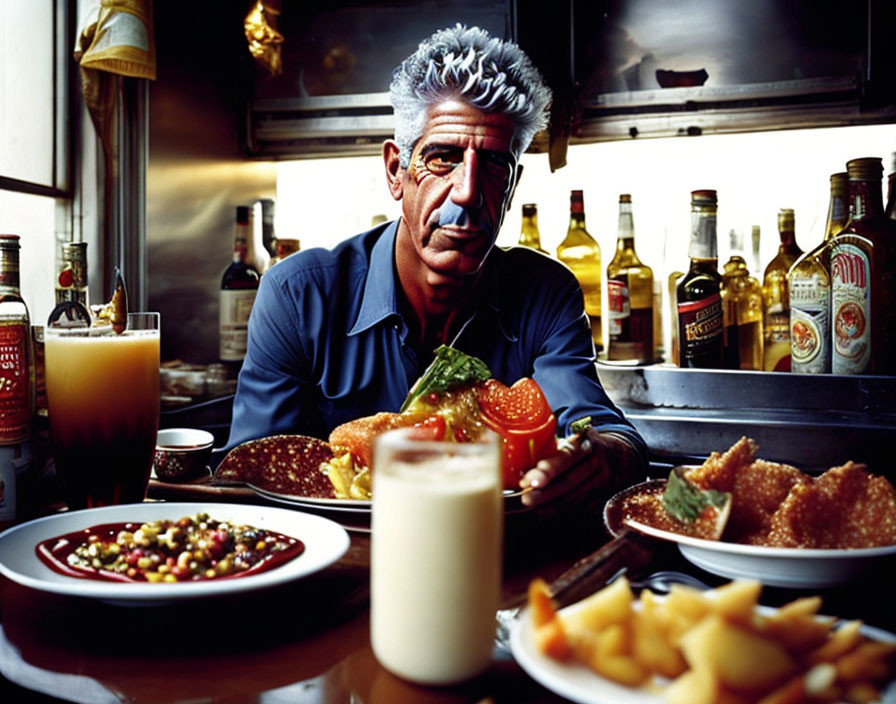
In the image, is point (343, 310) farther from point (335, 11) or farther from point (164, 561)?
point (335, 11)

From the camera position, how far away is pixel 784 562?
0.77m

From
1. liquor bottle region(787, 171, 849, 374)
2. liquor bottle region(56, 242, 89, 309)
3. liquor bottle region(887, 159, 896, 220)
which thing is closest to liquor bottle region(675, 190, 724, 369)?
liquor bottle region(787, 171, 849, 374)

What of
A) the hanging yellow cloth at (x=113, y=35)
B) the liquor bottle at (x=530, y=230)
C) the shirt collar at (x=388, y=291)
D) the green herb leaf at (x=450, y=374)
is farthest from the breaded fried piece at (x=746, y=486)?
the hanging yellow cloth at (x=113, y=35)

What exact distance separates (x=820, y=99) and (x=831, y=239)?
542 millimetres

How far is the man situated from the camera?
1.71m

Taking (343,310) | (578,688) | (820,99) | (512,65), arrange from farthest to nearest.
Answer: (820,99)
(343,310)
(512,65)
(578,688)

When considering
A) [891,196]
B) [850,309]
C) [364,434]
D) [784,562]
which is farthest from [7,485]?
[891,196]

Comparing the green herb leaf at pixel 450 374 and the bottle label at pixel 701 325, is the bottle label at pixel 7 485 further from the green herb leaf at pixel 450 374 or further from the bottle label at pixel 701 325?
the bottle label at pixel 701 325

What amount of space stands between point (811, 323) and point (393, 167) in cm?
125

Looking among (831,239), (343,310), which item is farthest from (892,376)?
(343,310)

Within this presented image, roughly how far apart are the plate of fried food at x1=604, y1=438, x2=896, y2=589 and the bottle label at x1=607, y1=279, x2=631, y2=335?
5.32 ft

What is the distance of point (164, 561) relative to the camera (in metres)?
0.82

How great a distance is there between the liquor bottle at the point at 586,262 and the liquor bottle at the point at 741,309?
411 millimetres

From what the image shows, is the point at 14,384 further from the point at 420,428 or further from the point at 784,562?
the point at 784,562
